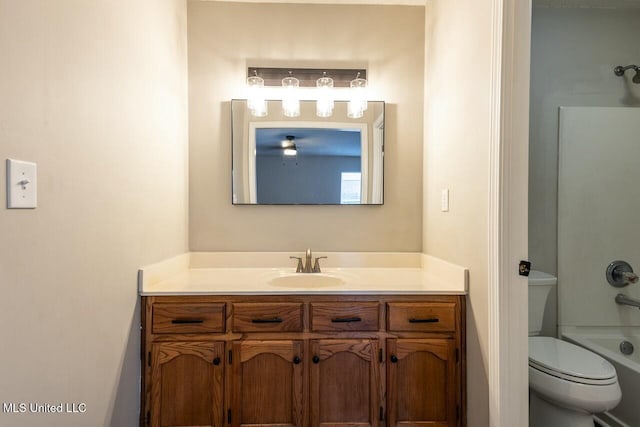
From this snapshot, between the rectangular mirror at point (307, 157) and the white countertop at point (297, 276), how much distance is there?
0.39 m

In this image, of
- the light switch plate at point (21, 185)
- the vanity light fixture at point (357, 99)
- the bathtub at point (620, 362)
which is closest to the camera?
the light switch plate at point (21, 185)

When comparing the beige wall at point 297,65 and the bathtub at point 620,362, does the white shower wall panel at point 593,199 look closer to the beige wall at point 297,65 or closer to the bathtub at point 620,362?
the bathtub at point 620,362

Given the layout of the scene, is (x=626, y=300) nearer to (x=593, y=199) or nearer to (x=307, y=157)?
(x=593, y=199)

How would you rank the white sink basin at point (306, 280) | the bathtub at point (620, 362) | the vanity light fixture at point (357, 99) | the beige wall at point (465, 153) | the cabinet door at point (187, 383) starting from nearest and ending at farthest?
the beige wall at point (465, 153)
the cabinet door at point (187, 383)
the bathtub at point (620, 362)
the white sink basin at point (306, 280)
the vanity light fixture at point (357, 99)

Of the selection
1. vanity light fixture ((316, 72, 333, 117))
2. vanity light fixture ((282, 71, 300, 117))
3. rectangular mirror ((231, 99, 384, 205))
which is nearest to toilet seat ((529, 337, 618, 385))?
rectangular mirror ((231, 99, 384, 205))

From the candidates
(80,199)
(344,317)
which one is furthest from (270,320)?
(80,199)

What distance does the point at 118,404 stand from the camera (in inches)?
51.0

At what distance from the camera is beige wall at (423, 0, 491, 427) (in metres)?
1.33

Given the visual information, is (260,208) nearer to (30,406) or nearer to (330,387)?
(330,387)

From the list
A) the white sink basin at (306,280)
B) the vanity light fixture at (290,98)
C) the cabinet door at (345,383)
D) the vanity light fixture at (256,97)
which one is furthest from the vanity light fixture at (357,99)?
the cabinet door at (345,383)

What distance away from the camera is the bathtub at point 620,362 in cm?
166

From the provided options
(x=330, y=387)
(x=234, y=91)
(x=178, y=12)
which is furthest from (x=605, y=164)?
(x=178, y=12)

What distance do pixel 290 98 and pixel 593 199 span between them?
206 cm

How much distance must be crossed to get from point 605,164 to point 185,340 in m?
2.70
